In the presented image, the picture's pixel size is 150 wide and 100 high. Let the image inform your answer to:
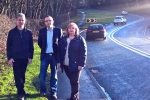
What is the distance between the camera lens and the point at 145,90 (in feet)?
27.1

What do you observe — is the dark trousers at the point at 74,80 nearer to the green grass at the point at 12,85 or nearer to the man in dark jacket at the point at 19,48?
the green grass at the point at 12,85

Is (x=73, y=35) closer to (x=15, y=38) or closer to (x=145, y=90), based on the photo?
(x=15, y=38)

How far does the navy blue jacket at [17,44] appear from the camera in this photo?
6.73m

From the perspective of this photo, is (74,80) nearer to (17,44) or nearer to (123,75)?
(17,44)

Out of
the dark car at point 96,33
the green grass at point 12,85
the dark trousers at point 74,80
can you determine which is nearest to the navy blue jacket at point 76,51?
the dark trousers at point 74,80

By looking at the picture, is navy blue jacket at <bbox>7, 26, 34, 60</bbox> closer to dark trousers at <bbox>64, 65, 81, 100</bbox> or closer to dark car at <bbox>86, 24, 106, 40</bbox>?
dark trousers at <bbox>64, 65, 81, 100</bbox>

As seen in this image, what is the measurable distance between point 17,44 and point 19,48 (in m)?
0.11

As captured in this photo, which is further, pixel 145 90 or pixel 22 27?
pixel 145 90

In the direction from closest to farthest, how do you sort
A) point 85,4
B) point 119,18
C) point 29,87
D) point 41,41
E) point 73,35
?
point 73,35 < point 41,41 < point 29,87 < point 119,18 < point 85,4

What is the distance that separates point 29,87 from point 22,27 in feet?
6.35

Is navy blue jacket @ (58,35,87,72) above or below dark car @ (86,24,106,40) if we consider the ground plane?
above

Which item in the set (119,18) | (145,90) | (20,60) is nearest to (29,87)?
(20,60)

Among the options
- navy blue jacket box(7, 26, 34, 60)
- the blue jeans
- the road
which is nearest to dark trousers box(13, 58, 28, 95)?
navy blue jacket box(7, 26, 34, 60)

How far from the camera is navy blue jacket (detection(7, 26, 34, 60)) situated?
6727 mm
